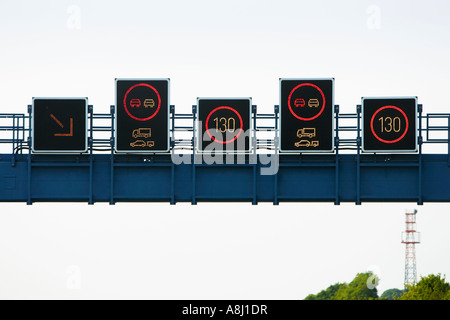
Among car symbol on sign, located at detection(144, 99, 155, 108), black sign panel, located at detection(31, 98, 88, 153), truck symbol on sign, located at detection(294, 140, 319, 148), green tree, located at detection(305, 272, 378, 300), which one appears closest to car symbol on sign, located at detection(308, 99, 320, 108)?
truck symbol on sign, located at detection(294, 140, 319, 148)

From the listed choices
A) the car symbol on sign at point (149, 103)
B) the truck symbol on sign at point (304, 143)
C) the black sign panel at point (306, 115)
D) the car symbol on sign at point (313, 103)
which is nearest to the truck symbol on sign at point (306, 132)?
the black sign panel at point (306, 115)

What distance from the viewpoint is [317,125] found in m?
28.9

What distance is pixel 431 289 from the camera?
101 meters

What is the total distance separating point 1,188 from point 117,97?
17.1 feet

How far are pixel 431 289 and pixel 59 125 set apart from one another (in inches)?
3113

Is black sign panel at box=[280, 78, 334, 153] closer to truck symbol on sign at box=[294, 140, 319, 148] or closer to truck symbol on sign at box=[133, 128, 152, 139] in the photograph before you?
truck symbol on sign at box=[294, 140, 319, 148]

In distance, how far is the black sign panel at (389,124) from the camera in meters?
28.9

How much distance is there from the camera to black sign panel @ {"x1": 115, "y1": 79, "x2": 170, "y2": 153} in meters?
28.7

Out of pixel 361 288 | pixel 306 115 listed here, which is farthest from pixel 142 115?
pixel 361 288

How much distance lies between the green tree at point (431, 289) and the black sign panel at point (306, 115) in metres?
74.4

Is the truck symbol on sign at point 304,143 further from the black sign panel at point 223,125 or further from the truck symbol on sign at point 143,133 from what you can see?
the truck symbol on sign at point 143,133

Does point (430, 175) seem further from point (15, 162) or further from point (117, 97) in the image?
point (15, 162)

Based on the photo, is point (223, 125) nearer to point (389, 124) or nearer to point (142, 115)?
point (142, 115)
